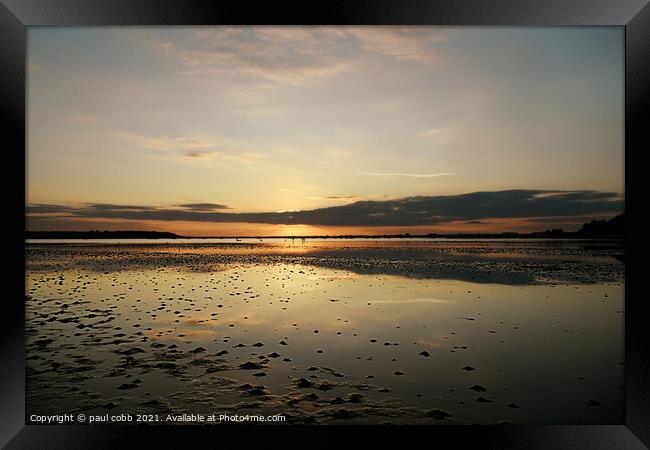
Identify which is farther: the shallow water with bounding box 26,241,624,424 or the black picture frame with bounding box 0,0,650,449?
the shallow water with bounding box 26,241,624,424

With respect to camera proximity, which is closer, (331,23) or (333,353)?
(331,23)

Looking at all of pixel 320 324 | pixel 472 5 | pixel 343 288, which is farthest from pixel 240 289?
pixel 472 5

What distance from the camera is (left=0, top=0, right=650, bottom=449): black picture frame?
11.1 feet

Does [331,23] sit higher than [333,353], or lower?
higher

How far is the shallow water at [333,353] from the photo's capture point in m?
3.89

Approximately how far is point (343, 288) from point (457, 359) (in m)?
5.35

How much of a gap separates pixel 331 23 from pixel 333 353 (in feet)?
13.3

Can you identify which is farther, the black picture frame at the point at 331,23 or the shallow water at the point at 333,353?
the shallow water at the point at 333,353

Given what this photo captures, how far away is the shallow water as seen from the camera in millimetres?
3891

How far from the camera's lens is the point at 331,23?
11.8 ft

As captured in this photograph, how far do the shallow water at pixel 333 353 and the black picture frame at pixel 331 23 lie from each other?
0.34 m

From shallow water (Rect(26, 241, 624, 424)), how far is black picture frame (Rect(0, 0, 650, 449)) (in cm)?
34

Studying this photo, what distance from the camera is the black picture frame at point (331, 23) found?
11.1 ft
